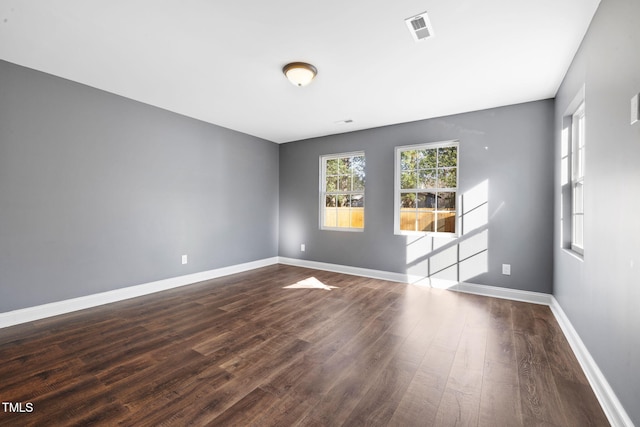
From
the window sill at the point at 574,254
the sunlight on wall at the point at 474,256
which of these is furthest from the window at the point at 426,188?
the window sill at the point at 574,254

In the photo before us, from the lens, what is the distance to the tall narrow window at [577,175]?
2.61 metres

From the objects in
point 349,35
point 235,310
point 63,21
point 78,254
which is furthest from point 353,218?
point 63,21

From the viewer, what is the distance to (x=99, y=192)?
3.23m

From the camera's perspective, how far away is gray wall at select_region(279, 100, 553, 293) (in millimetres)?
3410

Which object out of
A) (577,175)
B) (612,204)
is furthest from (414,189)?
(612,204)

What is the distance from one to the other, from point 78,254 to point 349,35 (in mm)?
3671

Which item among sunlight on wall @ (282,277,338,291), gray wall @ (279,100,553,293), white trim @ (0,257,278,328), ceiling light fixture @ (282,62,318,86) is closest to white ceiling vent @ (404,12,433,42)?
ceiling light fixture @ (282,62,318,86)

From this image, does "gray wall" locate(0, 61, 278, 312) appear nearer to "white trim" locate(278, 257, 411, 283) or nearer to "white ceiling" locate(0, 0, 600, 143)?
"white ceiling" locate(0, 0, 600, 143)

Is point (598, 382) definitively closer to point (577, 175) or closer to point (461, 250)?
point (577, 175)

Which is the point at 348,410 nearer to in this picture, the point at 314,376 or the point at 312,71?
the point at 314,376

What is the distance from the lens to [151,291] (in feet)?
12.2

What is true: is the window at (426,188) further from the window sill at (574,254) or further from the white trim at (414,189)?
the window sill at (574,254)

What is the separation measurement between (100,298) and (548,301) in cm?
548

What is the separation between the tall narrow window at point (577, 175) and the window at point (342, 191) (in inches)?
110
